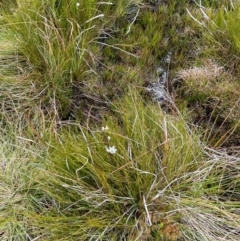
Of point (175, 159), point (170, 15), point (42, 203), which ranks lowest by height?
point (42, 203)

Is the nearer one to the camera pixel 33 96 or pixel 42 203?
pixel 42 203

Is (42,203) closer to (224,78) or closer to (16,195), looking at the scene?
(16,195)

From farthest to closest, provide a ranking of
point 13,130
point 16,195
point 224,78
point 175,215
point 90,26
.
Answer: point 90,26 < point 224,78 < point 13,130 < point 16,195 < point 175,215

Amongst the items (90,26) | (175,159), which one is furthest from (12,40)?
(175,159)

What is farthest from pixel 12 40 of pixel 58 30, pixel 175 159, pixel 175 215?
pixel 175 215

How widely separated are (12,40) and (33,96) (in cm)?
38

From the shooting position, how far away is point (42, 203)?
75.7 inches

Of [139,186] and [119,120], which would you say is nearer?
[139,186]

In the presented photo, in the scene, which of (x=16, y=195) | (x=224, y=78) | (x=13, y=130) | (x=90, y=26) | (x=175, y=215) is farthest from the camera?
(x=90, y=26)

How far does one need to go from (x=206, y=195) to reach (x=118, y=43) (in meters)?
1.05

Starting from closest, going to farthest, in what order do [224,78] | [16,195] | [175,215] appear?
[175,215] → [16,195] → [224,78]

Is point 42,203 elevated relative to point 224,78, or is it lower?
lower

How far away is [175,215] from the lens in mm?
1821

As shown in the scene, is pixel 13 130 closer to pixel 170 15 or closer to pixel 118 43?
pixel 118 43
